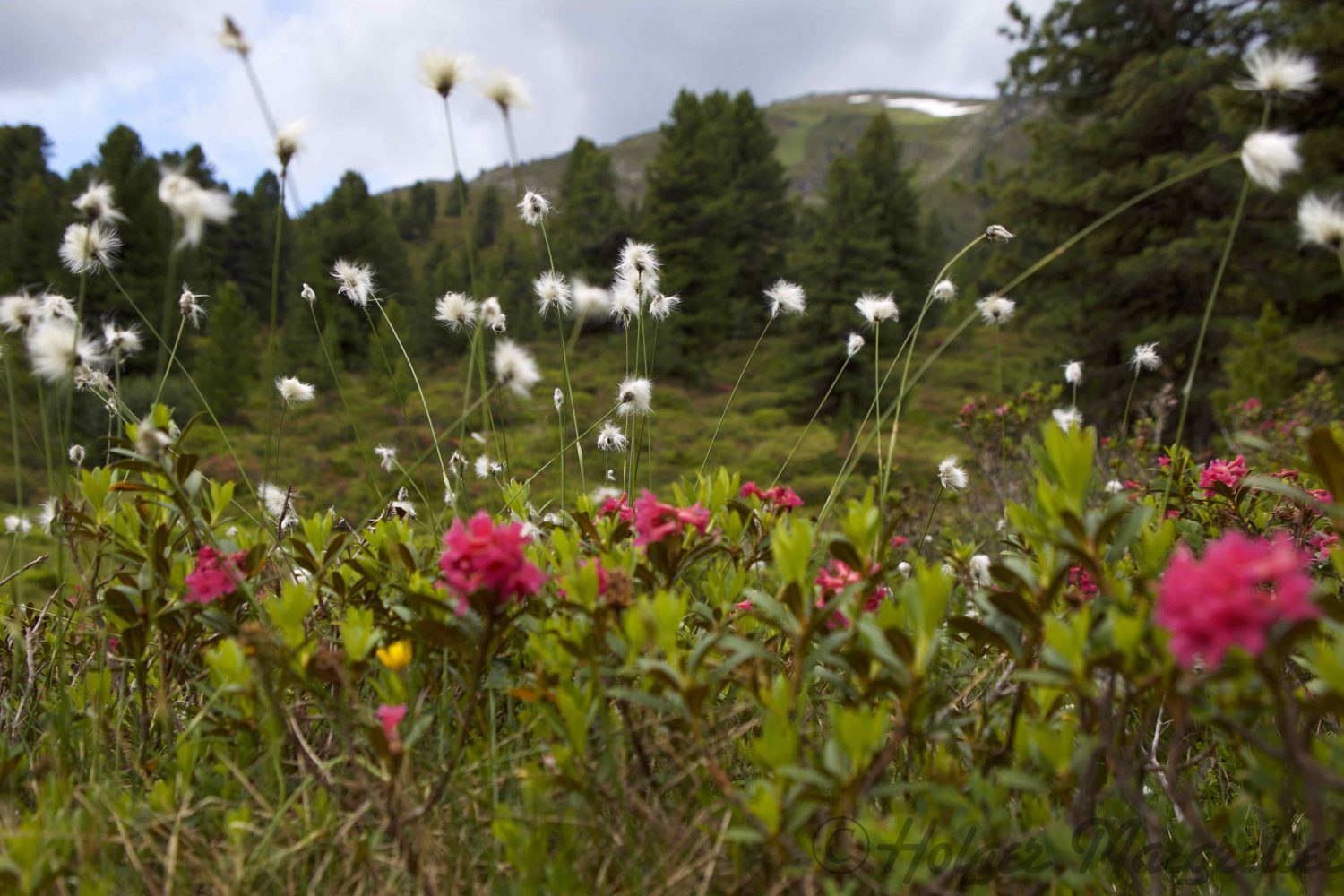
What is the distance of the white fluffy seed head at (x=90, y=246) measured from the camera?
1720 mm

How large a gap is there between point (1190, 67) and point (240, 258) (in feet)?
146

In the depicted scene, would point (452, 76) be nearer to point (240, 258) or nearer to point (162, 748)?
point (162, 748)

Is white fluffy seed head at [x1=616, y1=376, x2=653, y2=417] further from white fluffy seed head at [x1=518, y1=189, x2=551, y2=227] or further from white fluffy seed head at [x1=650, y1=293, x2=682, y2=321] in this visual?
white fluffy seed head at [x1=518, y1=189, x2=551, y2=227]

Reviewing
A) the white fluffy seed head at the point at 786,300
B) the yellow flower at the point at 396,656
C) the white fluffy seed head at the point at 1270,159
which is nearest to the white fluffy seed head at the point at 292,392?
the yellow flower at the point at 396,656

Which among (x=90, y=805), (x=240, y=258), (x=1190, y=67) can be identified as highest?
(x=240, y=258)

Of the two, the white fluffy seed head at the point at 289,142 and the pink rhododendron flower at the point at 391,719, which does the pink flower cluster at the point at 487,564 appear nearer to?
the pink rhododendron flower at the point at 391,719

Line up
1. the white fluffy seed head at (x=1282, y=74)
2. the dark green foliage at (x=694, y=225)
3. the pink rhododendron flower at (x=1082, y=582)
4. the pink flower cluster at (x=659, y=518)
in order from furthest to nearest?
the dark green foliage at (x=694, y=225)
the pink rhododendron flower at (x=1082, y=582)
the white fluffy seed head at (x=1282, y=74)
the pink flower cluster at (x=659, y=518)

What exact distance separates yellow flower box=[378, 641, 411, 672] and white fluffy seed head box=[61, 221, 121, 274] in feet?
3.91

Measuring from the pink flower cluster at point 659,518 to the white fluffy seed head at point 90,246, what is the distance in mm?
1389

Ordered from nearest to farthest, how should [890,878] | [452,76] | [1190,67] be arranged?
[890,878] < [452,76] < [1190,67]

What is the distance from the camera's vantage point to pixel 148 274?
845 inches

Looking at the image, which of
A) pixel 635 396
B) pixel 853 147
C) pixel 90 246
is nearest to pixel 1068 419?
pixel 635 396

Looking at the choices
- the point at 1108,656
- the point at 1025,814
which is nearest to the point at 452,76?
the point at 1108,656

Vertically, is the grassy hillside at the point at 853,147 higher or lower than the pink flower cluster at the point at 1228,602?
higher
